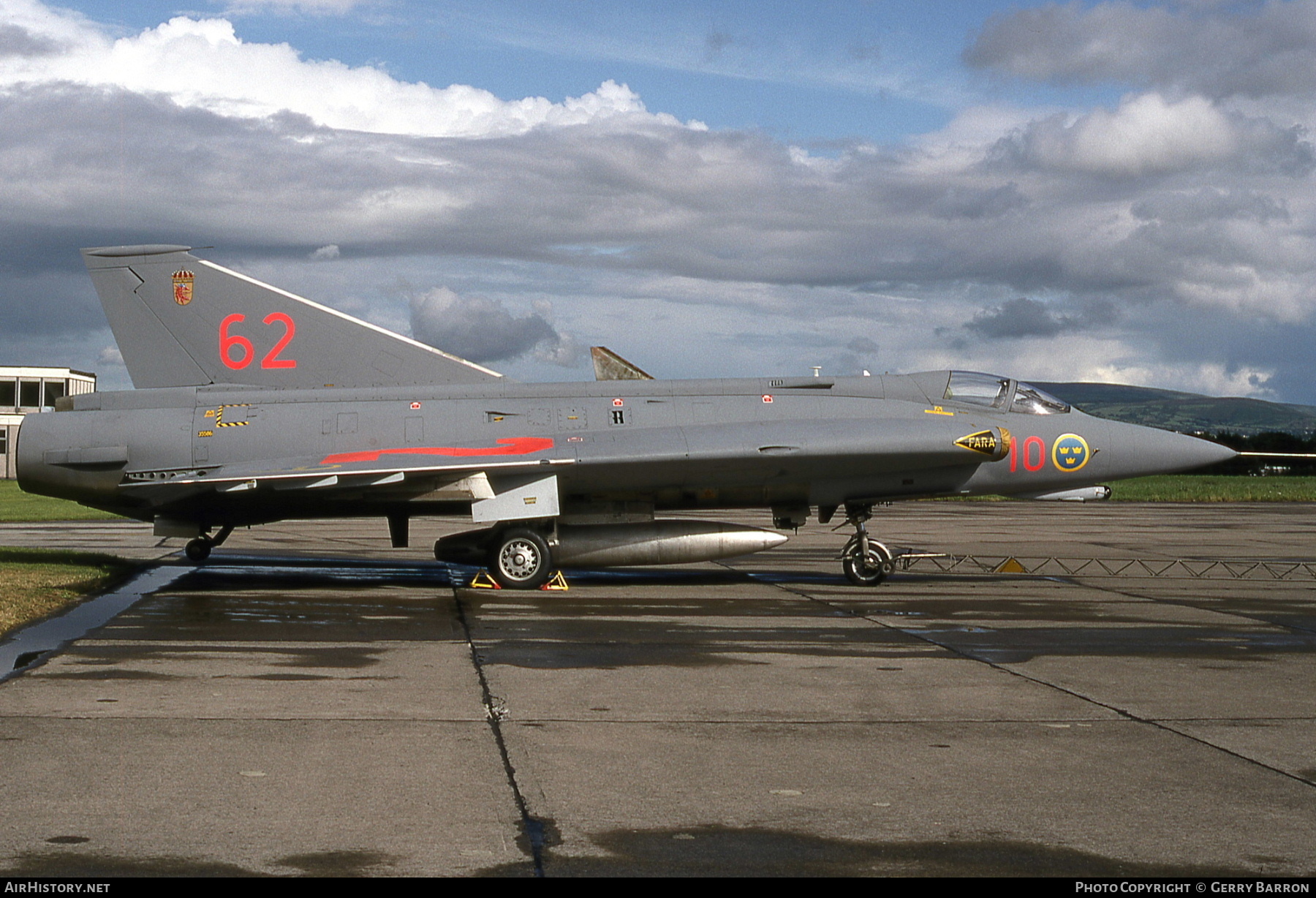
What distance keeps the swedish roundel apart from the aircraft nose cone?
39cm

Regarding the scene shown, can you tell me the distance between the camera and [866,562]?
1636cm

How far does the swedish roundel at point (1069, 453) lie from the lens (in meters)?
16.5

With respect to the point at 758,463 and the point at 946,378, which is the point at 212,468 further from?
the point at 946,378

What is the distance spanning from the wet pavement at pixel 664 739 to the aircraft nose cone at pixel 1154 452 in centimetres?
290

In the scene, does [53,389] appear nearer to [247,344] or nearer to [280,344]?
[247,344]

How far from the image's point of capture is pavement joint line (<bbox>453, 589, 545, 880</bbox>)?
16.5 ft

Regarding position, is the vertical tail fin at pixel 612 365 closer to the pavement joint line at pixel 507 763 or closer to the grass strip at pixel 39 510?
the pavement joint line at pixel 507 763

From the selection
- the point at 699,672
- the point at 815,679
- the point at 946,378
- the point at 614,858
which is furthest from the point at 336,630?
the point at 946,378

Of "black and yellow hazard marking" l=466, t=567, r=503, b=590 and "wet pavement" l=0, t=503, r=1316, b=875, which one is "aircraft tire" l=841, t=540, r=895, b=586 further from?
"black and yellow hazard marking" l=466, t=567, r=503, b=590

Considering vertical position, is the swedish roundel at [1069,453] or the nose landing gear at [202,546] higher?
the swedish roundel at [1069,453]

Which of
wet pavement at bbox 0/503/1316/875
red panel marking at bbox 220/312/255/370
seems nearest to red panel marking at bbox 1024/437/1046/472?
wet pavement at bbox 0/503/1316/875

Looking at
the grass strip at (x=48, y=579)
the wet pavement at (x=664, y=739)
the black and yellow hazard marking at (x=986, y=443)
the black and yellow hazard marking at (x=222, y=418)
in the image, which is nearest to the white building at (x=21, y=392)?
the grass strip at (x=48, y=579)

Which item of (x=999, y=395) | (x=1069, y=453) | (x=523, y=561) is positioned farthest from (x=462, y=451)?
(x=1069, y=453)

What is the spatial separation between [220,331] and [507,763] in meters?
12.1
